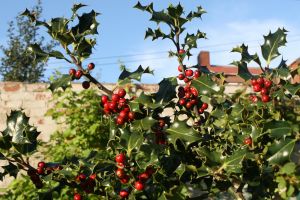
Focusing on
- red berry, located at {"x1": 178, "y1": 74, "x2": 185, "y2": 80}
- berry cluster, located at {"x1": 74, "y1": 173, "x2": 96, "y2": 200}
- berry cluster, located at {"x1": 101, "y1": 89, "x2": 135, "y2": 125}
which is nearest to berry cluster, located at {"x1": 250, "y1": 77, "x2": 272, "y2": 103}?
red berry, located at {"x1": 178, "y1": 74, "x2": 185, "y2": 80}

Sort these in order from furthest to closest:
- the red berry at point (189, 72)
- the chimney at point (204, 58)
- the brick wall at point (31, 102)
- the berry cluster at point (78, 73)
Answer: the chimney at point (204, 58) < the brick wall at point (31, 102) < the red berry at point (189, 72) < the berry cluster at point (78, 73)

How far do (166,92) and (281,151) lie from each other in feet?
1.89

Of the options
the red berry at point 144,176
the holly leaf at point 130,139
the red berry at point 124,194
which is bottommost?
the red berry at point 124,194

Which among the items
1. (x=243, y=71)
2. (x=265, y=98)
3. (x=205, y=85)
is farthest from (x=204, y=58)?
(x=205, y=85)

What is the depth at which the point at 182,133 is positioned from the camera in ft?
6.99

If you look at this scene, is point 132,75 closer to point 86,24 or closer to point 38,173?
point 86,24

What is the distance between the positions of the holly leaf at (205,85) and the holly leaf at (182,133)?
204 millimetres

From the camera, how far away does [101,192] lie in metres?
2.28

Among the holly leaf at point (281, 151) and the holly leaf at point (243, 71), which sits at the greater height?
the holly leaf at point (243, 71)

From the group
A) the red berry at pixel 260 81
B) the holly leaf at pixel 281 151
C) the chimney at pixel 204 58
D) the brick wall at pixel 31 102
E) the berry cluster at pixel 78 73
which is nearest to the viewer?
the holly leaf at pixel 281 151

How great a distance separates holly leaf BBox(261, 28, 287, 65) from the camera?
102 inches

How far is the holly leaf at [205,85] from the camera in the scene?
7.37 feet

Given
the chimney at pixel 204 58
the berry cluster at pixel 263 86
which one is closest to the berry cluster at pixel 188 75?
the berry cluster at pixel 263 86

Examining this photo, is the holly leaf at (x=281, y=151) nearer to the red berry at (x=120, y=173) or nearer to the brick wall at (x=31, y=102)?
the red berry at (x=120, y=173)
